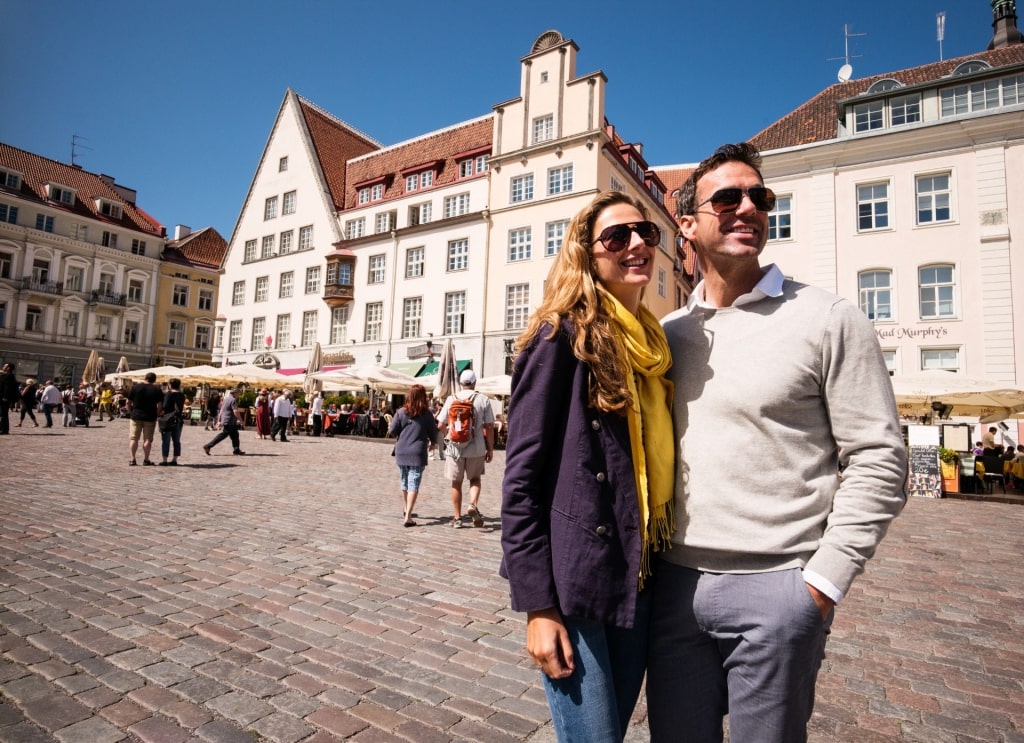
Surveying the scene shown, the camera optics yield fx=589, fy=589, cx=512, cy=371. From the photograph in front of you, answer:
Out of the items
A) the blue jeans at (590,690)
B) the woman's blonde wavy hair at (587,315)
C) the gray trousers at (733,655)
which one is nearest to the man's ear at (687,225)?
the woman's blonde wavy hair at (587,315)

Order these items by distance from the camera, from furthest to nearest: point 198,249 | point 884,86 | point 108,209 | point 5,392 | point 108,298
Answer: point 198,249 → point 108,209 → point 108,298 → point 884,86 → point 5,392

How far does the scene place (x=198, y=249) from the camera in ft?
182

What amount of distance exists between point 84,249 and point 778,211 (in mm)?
49799

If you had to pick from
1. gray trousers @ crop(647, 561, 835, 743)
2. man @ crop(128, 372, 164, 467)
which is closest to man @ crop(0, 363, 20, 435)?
man @ crop(128, 372, 164, 467)

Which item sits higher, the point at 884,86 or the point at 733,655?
the point at 884,86

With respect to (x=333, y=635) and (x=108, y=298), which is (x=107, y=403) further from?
(x=333, y=635)

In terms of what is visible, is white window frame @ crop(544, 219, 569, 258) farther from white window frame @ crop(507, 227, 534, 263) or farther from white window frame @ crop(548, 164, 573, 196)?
white window frame @ crop(548, 164, 573, 196)

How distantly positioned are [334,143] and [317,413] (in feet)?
85.7

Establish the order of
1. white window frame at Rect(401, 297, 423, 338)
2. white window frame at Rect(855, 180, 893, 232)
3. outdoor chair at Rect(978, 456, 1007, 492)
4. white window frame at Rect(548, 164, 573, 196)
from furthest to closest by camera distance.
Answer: white window frame at Rect(401, 297, 423, 338) → white window frame at Rect(548, 164, 573, 196) → white window frame at Rect(855, 180, 893, 232) → outdoor chair at Rect(978, 456, 1007, 492)

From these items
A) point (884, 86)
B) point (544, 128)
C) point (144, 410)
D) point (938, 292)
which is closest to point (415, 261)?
point (544, 128)

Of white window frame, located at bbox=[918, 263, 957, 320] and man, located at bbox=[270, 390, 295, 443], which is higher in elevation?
white window frame, located at bbox=[918, 263, 957, 320]

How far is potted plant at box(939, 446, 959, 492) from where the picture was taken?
13.4 meters

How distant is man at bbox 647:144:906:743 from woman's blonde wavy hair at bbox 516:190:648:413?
304 mm

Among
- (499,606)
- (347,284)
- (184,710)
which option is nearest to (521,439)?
(184,710)
